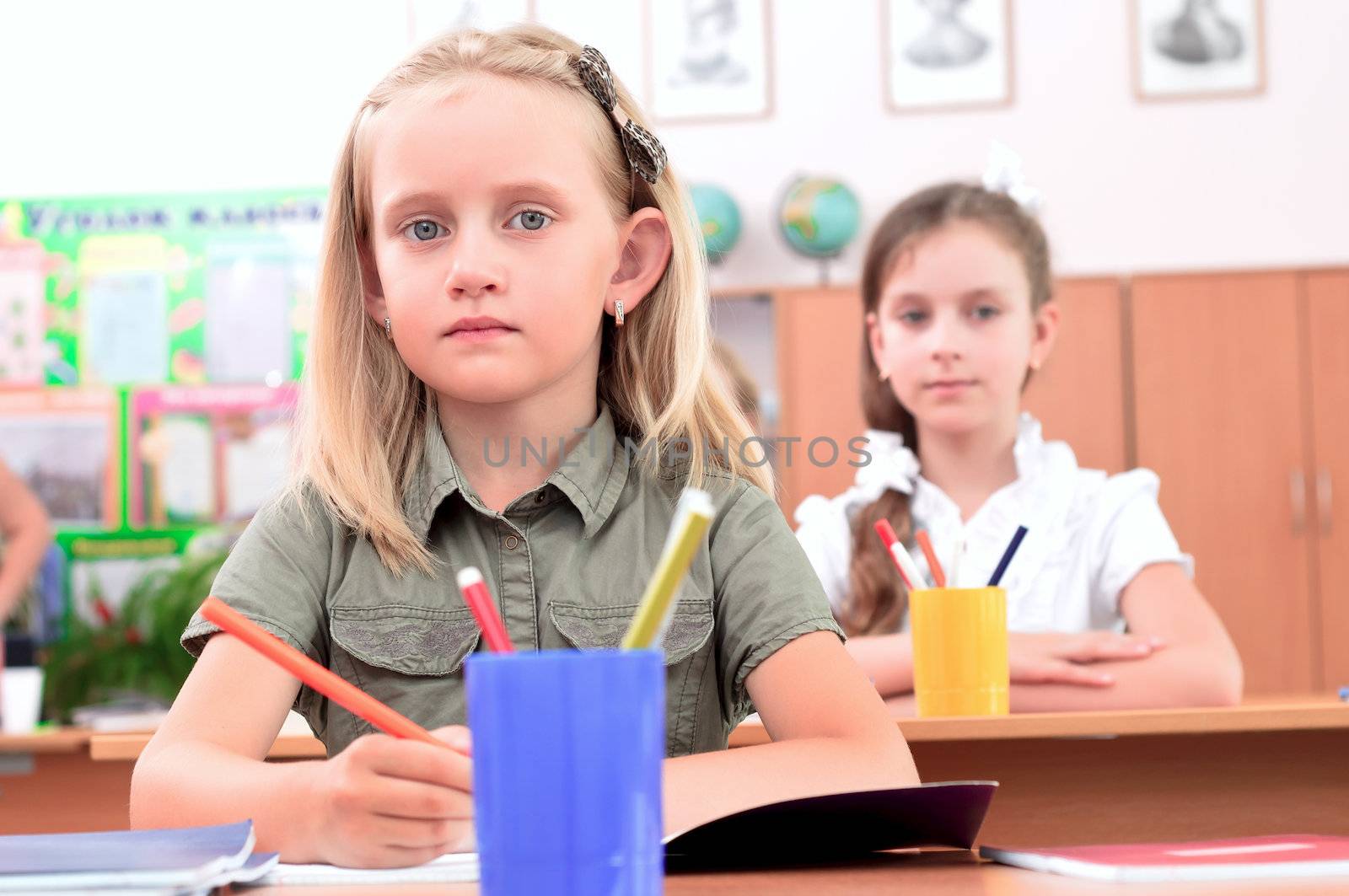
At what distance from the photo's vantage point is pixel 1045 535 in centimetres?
219

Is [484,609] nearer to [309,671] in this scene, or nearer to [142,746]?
[309,671]

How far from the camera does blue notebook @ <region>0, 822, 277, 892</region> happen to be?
628mm

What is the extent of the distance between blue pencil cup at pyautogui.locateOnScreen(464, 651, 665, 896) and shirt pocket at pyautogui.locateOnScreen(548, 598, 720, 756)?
659 mm

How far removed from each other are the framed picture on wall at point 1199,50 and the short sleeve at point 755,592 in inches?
161

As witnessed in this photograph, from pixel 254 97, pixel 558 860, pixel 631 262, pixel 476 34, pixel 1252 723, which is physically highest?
pixel 254 97

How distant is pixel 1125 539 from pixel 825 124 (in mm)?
3051

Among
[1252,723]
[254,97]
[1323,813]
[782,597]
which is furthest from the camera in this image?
[254,97]

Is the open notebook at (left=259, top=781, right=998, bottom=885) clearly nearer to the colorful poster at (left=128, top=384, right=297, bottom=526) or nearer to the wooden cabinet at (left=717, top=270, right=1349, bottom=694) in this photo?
the wooden cabinet at (left=717, top=270, right=1349, bottom=694)

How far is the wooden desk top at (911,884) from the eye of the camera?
2.09 feet

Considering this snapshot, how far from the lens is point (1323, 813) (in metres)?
1.54

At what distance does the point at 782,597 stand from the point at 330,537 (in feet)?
1.22

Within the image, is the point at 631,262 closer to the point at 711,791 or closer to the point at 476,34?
the point at 476,34

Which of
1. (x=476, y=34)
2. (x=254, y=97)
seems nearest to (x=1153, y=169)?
(x=254, y=97)

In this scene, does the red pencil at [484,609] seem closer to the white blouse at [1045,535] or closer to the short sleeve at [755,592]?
the short sleeve at [755,592]
